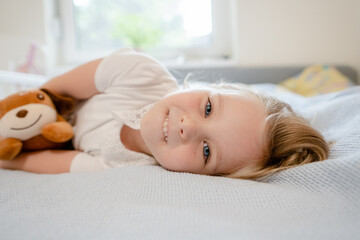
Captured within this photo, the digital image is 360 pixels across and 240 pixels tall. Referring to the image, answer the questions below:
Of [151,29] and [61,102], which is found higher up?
[151,29]

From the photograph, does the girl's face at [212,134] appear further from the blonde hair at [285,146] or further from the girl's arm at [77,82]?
the girl's arm at [77,82]

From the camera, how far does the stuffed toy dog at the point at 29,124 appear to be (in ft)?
2.73

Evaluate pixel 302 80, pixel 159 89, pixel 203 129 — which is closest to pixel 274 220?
pixel 203 129

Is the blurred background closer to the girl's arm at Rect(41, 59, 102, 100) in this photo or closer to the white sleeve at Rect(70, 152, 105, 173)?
the girl's arm at Rect(41, 59, 102, 100)

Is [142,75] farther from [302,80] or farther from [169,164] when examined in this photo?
[302,80]

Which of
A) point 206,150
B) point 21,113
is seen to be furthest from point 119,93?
point 206,150

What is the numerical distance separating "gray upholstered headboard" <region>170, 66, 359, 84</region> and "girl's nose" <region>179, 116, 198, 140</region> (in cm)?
139

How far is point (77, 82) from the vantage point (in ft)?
3.27

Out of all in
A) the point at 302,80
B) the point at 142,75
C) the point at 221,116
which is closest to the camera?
the point at 221,116

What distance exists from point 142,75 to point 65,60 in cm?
163

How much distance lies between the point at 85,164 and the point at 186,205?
19.0 inches

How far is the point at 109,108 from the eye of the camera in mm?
994

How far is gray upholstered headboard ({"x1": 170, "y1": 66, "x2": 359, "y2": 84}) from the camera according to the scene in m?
2.10

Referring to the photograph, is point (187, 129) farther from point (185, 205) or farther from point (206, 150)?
point (185, 205)
